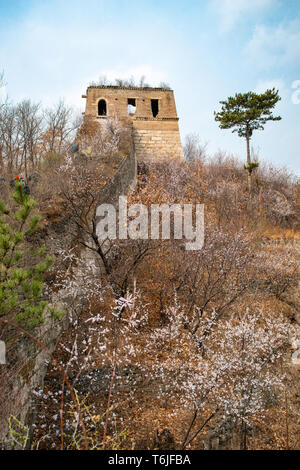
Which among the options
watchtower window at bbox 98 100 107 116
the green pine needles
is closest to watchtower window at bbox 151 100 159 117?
watchtower window at bbox 98 100 107 116
